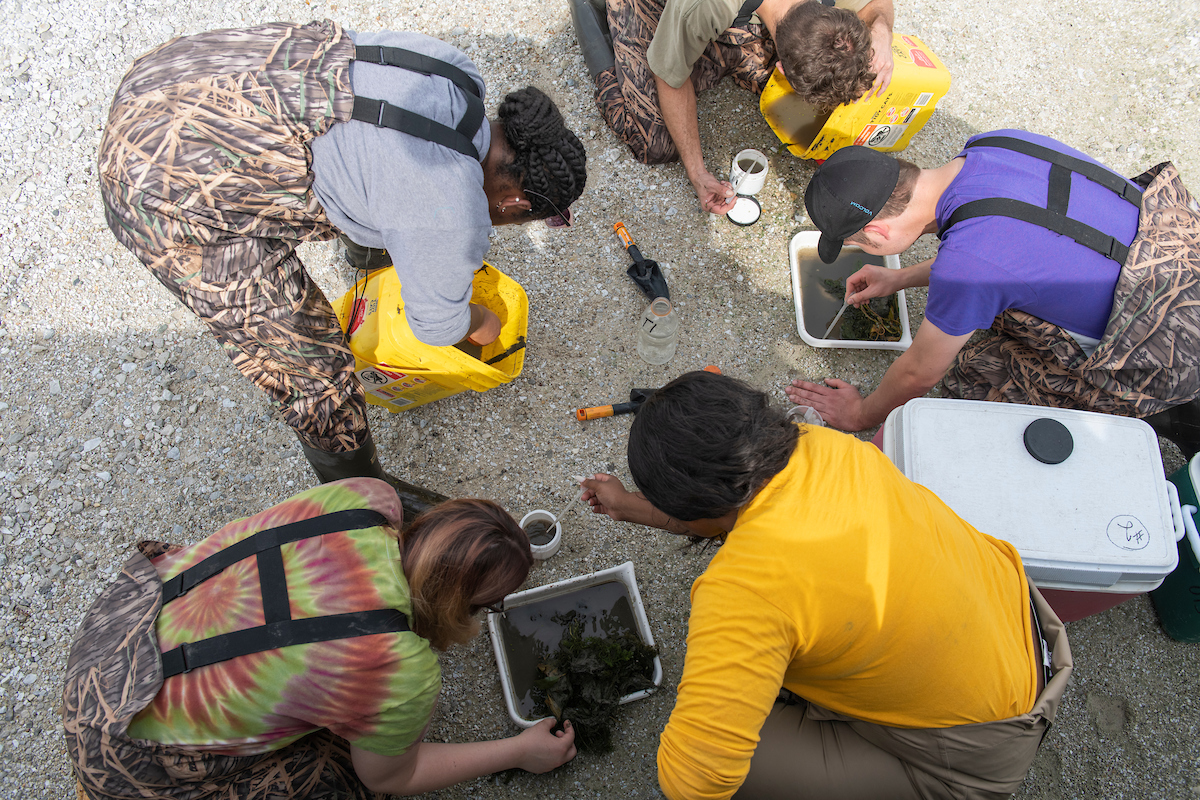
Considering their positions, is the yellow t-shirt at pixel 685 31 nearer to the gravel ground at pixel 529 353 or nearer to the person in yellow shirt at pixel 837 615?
the gravel ground at pixel 529 353

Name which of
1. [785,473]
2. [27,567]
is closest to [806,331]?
[785,473]

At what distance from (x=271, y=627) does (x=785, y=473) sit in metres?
1.30

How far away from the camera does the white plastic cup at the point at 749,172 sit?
10.6 feet

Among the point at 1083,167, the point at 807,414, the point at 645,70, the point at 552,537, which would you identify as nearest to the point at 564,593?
the point at 552,537

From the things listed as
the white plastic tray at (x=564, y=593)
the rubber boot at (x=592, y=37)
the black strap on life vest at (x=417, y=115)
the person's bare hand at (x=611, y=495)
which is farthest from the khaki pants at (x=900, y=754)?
the rubber boot at (x=592, y=37)

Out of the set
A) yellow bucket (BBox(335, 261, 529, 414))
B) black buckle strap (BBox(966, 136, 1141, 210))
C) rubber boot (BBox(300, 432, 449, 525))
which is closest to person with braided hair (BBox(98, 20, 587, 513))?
yellow bucket (BBox(335, 261, 529, 414))

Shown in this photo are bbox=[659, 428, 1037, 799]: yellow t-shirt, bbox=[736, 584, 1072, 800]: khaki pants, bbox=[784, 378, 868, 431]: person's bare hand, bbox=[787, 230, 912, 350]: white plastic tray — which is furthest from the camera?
bbox=[787, 230, 912, 350]: white plastic tray

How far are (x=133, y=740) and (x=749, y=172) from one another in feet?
10.7

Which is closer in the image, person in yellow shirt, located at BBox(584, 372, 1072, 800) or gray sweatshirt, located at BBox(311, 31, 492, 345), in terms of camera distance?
person in yellow shirt, located at BBox(584, 372, 1072, 800)

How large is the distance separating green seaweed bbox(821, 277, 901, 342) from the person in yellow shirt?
1412 millimetres

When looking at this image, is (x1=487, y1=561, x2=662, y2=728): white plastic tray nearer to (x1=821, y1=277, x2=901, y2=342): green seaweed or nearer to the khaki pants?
the khaki pants

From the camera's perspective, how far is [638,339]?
3.07 metres

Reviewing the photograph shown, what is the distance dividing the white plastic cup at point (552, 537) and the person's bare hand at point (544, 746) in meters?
0.62

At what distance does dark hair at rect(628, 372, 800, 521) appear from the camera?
1.57m
